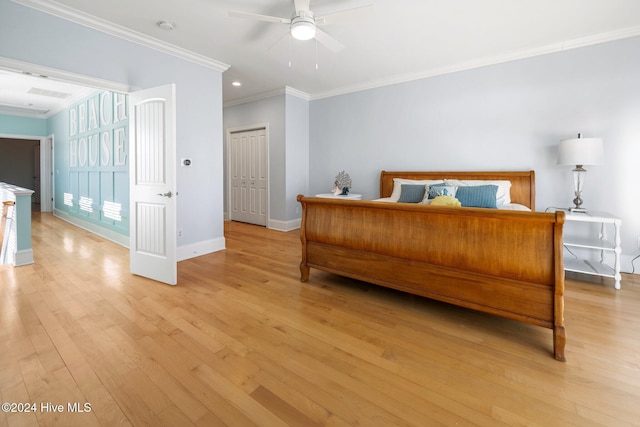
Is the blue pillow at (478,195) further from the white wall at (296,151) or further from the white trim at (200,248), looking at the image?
the white trim at (200,248)

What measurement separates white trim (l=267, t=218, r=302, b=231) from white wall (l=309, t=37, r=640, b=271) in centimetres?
141

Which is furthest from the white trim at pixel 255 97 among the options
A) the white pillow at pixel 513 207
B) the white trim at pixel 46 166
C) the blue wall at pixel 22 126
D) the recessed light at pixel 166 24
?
the blue wall at pixel 22 126

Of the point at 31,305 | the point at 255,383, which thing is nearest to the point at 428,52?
the point at 255,383

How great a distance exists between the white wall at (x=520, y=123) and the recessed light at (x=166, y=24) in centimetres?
306

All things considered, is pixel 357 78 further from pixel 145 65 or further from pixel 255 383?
pixel 255 383

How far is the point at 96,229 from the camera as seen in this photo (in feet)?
17.4

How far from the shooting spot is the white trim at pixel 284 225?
18.8 ft

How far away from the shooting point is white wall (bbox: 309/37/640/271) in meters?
3.28

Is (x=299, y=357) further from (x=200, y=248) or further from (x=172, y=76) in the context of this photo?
(x=172, y=76)

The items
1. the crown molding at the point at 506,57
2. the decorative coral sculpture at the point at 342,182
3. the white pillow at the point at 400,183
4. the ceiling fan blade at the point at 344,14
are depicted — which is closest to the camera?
the ceiling fan blade at the point at 344,14

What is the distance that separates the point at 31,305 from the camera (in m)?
2.45

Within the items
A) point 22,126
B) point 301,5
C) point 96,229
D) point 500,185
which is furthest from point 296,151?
point 22,126

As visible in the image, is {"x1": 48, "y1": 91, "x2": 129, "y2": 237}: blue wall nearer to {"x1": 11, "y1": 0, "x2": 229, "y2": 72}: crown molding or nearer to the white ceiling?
{"x1": 11, "y1": 0, "x2": 229, "y2": 72}: crown molding

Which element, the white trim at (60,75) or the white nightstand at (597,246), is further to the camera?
the white nightstand at (597,246)
